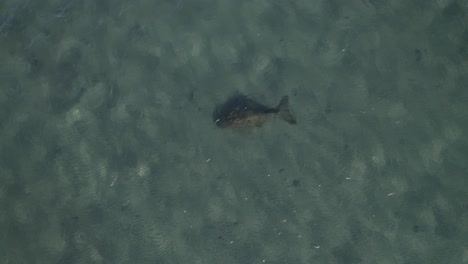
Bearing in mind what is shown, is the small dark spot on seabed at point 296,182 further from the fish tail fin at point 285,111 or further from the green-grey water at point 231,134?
the fish tail fin at point 285,111

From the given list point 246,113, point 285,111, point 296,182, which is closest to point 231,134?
point 246,113

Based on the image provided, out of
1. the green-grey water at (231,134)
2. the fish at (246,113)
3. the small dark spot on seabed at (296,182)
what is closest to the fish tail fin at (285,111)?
the fish at (246,113)

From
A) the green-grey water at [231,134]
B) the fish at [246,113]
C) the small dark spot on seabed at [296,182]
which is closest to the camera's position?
the green-grey water at [231,134]

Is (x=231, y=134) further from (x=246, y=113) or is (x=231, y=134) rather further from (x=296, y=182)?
(x=296, y=182)

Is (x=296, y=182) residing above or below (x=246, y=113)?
below

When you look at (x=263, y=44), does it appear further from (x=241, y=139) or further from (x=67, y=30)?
(x=67, y=30)

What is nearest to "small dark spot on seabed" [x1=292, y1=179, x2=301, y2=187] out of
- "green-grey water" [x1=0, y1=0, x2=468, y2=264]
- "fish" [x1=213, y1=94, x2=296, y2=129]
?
"green-grey water" [x1=0, y1=0, x2=468, y2=264]

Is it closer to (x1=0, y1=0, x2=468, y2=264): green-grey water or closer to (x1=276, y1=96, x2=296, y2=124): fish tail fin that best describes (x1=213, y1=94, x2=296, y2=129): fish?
(x1=276, y1=96, x2=296, y2=124): fish tail fin
